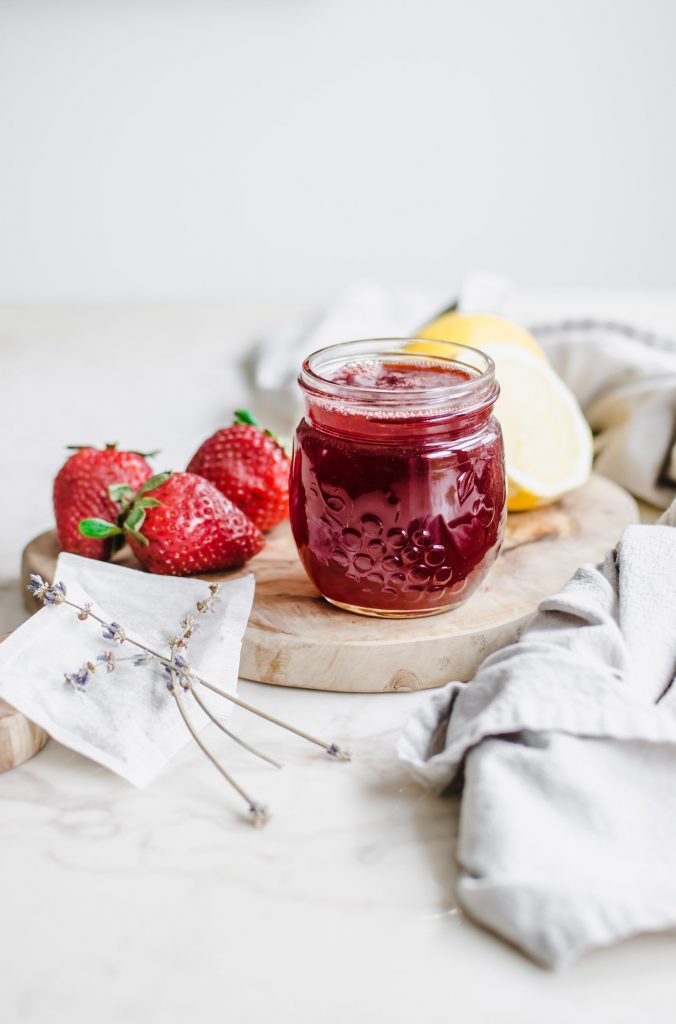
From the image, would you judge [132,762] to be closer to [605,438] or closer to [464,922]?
[464,922]

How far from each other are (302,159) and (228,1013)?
2.87m

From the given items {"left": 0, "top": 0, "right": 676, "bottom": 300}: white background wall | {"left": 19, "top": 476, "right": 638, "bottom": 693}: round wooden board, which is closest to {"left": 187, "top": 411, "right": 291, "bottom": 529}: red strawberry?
→ {"left": 19, "top": 476, "right": 638, "bottom": 693}: round wooden board

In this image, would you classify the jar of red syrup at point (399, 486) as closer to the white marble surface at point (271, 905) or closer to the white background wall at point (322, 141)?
the white marble surface at point (271, 905)

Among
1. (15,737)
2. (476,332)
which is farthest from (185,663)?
(476,332)

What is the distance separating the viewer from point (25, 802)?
76 centimetres

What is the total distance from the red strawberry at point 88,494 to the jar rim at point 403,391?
0.75 feet

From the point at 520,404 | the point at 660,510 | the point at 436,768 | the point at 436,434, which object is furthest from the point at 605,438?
the point at 436,768

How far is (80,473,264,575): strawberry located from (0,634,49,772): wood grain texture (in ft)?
0.76

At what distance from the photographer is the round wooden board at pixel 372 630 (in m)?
0.90

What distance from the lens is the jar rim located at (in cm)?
87

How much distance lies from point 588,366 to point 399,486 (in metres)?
0.72

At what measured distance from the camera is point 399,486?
2.88ft

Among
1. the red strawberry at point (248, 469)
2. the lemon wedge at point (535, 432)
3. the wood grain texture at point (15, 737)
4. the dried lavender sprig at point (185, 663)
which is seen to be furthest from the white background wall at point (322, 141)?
the wood grain texture at point (15, 737)

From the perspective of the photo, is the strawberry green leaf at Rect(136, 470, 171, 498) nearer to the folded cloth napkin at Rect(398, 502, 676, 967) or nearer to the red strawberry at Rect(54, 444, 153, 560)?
the red strawberry at Rect(54, 444, 153, 560)
